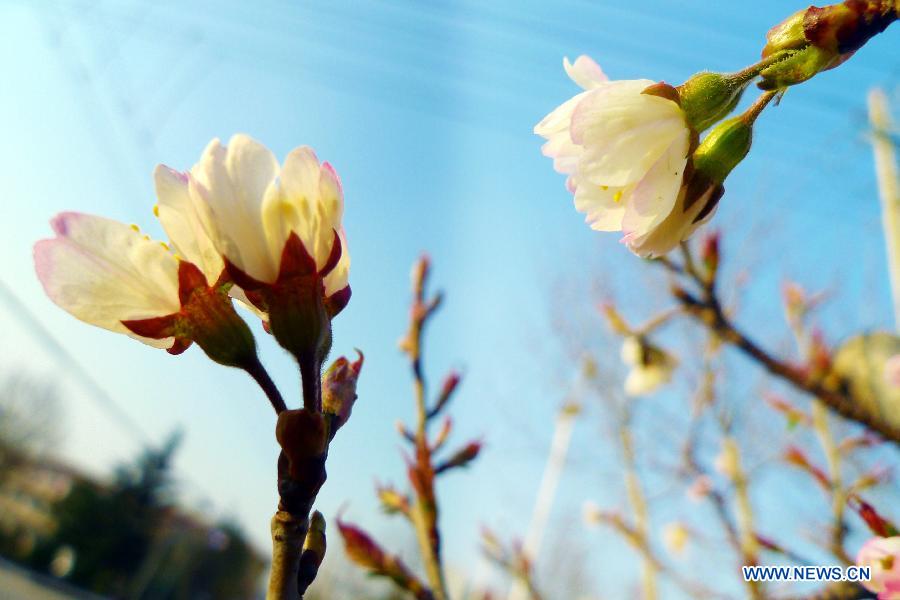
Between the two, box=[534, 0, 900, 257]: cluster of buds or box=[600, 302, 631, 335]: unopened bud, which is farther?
box=[600, 302, 631, 335]: unopened bud

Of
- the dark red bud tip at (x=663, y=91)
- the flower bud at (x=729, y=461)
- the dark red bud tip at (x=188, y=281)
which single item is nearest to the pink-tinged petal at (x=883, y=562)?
the dark red bud tip at (x=663, y=91)

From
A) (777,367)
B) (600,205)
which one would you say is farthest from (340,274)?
(777,367)

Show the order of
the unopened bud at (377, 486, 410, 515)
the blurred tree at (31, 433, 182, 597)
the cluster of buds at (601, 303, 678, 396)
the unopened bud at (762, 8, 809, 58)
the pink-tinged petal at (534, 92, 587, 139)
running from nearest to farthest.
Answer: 1. the unopened bud at (762, 8, 809, 58)
2. the pink-tinged petal at (534, 92, 587, 139)
3. the unopened bud at (377, 486, 410, 515)
4. the cluster of buds at (601, 303, 678, 396)
5. the blurred tree at (31, 433, 182, 597)

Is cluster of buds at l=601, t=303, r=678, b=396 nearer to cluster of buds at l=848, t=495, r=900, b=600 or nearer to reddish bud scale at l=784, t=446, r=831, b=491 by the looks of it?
reddish bud scale at l=784, t=446, r=831, b=491

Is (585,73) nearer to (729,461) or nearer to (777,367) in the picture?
(777,367)

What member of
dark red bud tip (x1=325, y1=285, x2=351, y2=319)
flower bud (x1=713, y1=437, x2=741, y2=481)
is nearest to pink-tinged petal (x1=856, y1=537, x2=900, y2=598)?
dark red bud tip (x1=325, y1=285, x2=351, y2=319)

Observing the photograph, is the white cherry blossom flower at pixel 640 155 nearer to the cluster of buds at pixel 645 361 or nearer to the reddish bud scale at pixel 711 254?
the reddish bud scale at pixel 711 254
